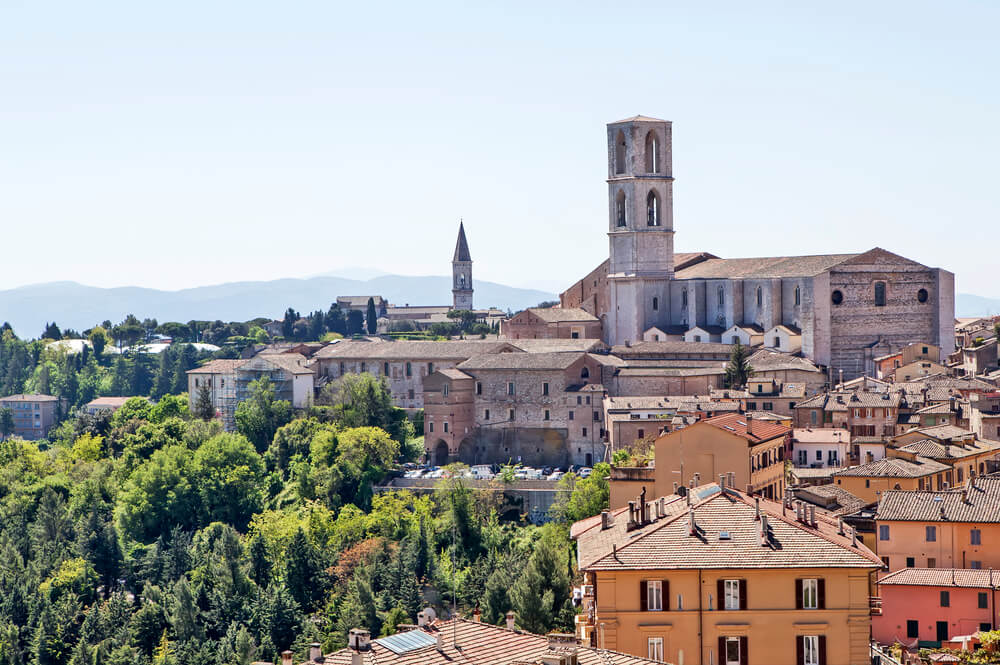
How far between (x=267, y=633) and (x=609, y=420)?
1457 centimetres

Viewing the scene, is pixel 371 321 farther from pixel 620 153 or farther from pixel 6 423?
pixel 620 153

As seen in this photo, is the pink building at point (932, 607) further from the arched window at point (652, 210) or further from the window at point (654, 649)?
the arched window at point (652, 210)

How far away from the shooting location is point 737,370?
180ft

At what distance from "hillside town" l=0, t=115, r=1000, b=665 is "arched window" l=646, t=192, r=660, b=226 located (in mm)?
80

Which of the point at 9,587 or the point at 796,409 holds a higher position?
the point at 796,409

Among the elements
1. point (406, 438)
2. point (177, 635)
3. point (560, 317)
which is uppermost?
point (560, 317)

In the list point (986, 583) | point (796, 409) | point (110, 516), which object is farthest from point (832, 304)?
point (986, 583)

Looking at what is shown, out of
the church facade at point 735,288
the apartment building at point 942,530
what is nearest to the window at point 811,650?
the apartment building at point 942,530

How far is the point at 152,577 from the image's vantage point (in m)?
50.2

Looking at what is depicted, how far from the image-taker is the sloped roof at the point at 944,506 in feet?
94.7

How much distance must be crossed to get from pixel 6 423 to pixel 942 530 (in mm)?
69510

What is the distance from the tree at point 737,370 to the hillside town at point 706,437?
0.26 feet

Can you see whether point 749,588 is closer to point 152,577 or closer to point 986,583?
point 986,583

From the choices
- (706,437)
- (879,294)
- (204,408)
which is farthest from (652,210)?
(706,437)
